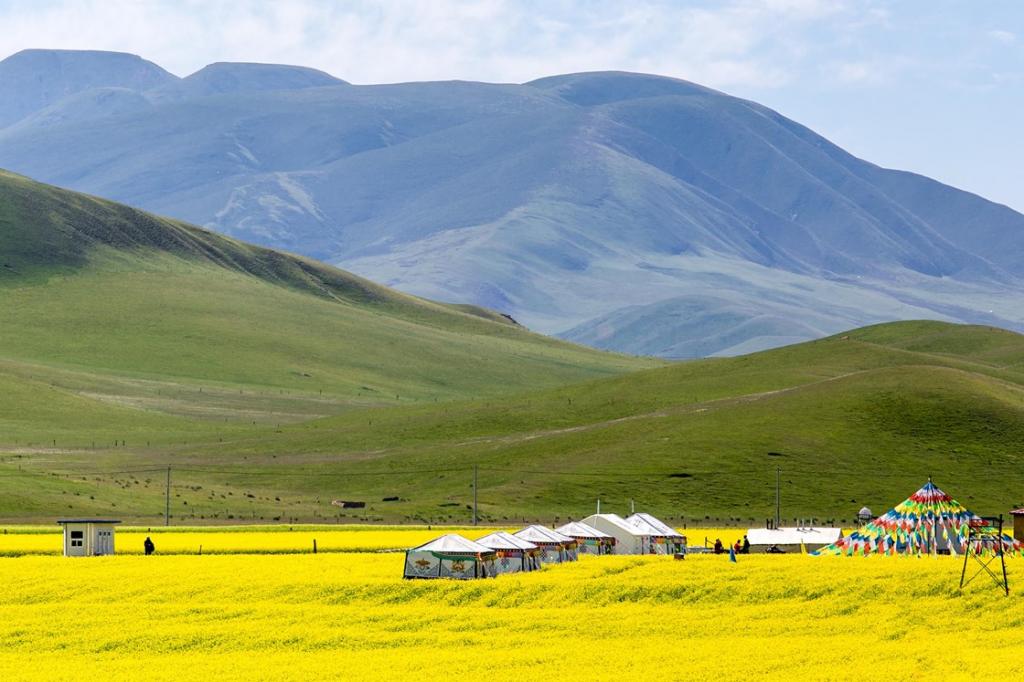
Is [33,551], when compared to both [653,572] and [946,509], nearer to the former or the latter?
[653,572]

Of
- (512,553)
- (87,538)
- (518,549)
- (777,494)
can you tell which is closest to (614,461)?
(777,494)

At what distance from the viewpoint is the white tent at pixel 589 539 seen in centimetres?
8056

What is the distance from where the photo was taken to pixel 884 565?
57906mm

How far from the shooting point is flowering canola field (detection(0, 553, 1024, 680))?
4503 centimetres

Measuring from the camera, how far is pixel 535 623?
173 feet

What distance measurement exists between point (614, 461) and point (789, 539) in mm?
65476

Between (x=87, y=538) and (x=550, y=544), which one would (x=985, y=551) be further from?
(x=87, y=538)

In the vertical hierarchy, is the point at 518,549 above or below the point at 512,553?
above

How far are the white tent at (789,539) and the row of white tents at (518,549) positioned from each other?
6.47 meters

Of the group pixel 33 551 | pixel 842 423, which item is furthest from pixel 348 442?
pixel 33 551

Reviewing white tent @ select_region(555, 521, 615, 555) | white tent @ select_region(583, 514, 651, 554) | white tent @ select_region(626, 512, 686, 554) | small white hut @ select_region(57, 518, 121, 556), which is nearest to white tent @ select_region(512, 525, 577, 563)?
white tent @ select_region(555, 521, 615, 555)

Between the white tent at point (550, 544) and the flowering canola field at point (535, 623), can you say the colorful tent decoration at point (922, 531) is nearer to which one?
the flowering canola field at point (535, 623)

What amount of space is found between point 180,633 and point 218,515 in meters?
72.2

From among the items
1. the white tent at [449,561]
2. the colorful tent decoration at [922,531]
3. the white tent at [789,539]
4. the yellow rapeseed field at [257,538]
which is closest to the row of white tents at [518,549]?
the white tent at [449,561]
